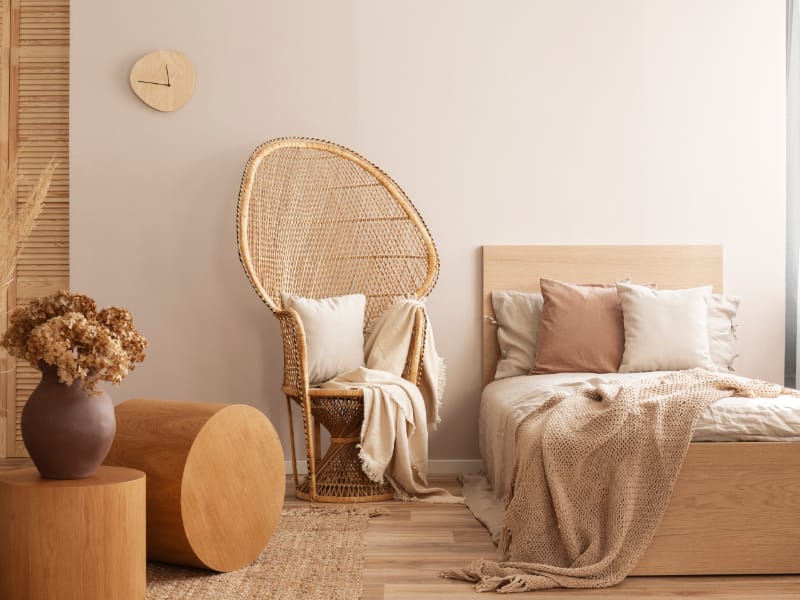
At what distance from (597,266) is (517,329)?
486 millimetres

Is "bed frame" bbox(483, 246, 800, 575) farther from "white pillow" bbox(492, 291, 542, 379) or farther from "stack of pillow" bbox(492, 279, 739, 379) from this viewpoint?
"white pillow" bbox(492, 291, 542, 379)

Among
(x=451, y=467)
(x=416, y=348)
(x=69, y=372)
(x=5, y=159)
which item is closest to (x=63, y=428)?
(x=69, y=372)

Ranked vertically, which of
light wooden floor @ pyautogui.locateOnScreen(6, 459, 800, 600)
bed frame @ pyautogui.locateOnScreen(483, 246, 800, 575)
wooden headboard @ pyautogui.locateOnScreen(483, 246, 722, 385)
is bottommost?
light wooden floor @ pyautogui.locateOnScreen(6, 459, 800, 600)

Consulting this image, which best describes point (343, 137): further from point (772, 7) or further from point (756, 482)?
point (756, 482)

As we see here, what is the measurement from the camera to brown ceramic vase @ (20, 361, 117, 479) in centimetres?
197

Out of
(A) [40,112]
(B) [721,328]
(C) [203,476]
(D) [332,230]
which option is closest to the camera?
(C) [203,476]

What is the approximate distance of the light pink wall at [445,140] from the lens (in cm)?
400

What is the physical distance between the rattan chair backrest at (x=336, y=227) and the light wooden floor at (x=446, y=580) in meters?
1.11

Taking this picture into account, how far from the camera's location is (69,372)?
1950 millimetres

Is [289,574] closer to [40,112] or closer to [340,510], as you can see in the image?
[340,510]

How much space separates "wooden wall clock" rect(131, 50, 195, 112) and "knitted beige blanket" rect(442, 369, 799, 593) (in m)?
2.35

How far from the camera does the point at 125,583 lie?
1.96 meters

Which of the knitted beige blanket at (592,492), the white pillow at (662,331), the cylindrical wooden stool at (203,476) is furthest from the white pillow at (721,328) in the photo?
the cylindrical wooden stool at (203,476)

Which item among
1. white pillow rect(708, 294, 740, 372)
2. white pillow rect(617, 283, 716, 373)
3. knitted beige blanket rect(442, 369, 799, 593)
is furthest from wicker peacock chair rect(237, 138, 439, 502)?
knitted beige blanket rect(442, 369, 799, 593)
